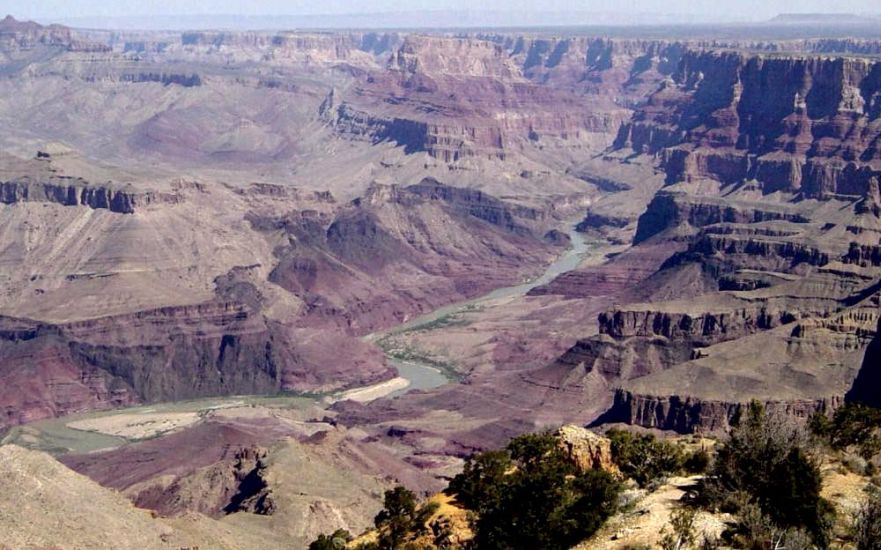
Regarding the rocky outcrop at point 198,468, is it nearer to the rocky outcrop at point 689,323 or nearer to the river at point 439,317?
the river at point 439,317

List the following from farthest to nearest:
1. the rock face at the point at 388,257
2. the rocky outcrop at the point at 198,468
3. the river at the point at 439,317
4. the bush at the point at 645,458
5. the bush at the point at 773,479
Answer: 1. the rock face at the point at 388,257
2. the river at the point at 439,317
3. the rocky outcrop at the point at 198,468
4. the bush at the point at 645,458
5. the bush at the point at 773,479

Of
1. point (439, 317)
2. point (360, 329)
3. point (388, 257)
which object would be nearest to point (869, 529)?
point (360, 329)

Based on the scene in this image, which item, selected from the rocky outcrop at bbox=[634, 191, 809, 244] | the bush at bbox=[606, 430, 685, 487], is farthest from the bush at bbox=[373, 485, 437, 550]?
the rocky outcrop at bbox=[634, 191, 809, 244]

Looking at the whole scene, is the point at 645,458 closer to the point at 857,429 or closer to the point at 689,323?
the point at 857,429

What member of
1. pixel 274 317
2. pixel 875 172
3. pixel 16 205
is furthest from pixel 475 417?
pixel 875 172

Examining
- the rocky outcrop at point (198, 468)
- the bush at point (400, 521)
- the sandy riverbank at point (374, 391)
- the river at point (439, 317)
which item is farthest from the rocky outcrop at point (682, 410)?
the bush at point (400, 521)

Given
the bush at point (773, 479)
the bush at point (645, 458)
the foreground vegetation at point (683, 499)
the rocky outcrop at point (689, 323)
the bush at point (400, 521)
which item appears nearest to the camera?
the foreground vegetation at point (683, 499)

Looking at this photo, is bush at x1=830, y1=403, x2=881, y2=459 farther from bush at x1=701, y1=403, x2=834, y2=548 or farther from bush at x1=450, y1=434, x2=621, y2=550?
bush at x1=450, y1=434, x2=621, y2=550
